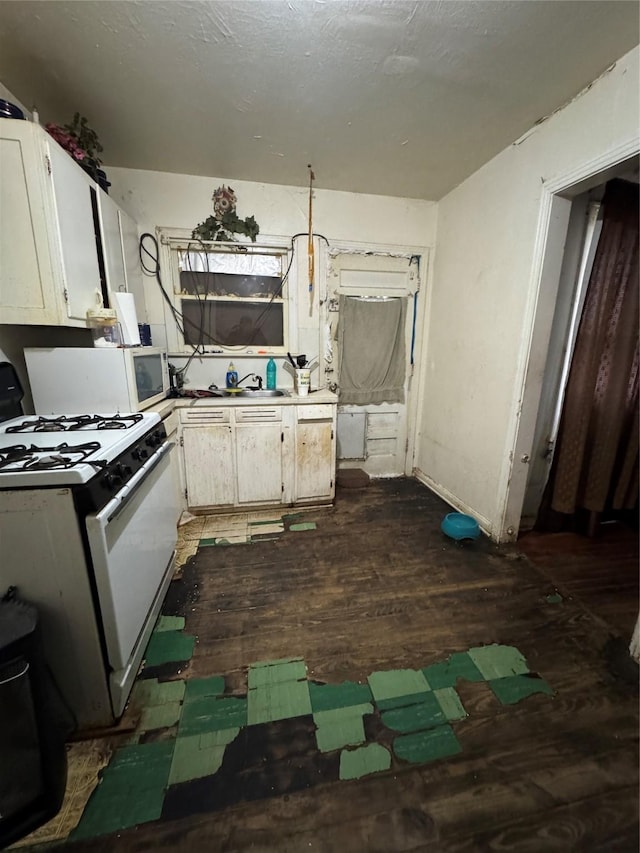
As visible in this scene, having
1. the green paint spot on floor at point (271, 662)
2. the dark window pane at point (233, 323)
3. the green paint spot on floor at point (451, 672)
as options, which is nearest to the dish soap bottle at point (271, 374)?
the dark window pane at point (233, 323)

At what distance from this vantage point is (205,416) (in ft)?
8.17

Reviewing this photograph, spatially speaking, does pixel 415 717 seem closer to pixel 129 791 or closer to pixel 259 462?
pixel 129 791

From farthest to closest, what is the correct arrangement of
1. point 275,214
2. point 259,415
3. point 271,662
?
point 275,214 < point 259,415 < point 271,662

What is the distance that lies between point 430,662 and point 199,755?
968 mm

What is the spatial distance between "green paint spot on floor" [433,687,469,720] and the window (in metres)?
2.61

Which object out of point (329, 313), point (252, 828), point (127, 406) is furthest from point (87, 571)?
point (329, 313)

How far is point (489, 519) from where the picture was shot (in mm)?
2396

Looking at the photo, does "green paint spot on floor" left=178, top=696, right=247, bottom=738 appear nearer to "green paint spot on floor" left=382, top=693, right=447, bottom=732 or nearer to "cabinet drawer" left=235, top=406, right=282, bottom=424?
"green paint spot on floor" left=382, top=693, right=447, bottom=732

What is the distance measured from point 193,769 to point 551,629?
1.67m

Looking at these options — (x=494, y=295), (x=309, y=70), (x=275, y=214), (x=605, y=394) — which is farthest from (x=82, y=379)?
(x=605, y=394)

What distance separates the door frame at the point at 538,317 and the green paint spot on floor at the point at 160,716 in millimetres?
2106

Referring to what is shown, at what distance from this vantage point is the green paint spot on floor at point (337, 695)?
4.22 feet

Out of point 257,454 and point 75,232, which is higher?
point 75,232

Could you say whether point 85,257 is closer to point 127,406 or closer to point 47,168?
point 47,168
